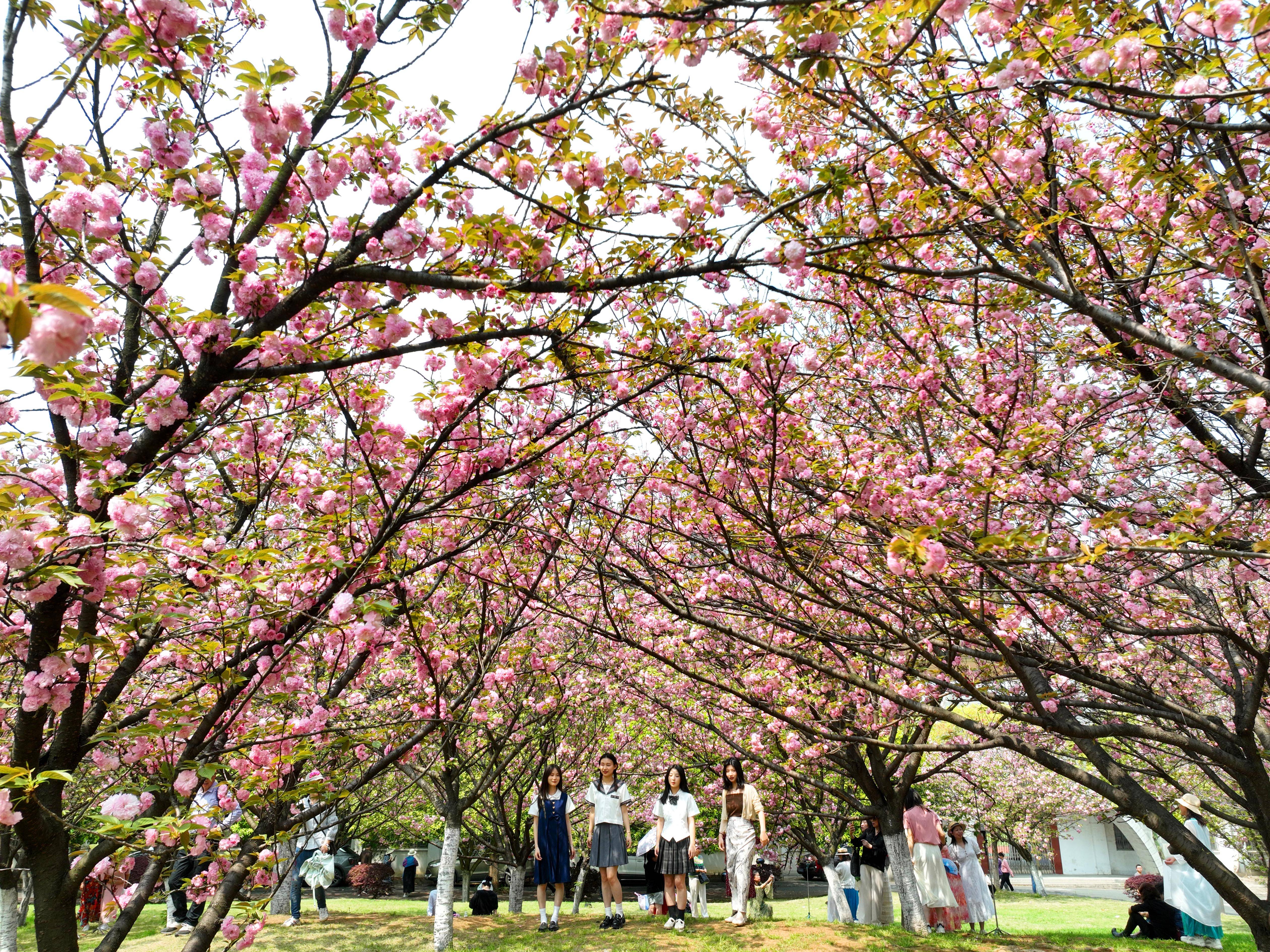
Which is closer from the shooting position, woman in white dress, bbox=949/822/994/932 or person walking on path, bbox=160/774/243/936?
person walking on path, bbox=160/774/243/936

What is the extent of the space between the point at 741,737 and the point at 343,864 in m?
18.3

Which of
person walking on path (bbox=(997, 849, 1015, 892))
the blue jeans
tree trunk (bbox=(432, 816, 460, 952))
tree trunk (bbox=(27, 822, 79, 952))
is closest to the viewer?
tree trunk (bbox=(27, 822, 79, 952))

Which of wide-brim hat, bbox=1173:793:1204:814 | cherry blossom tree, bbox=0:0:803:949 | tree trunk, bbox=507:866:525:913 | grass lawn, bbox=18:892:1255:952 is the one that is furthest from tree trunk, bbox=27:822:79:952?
tree trunk, bbox=507:866:525:913

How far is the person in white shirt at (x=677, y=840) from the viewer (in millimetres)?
7793

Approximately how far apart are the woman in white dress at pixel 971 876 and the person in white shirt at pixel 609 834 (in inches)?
200

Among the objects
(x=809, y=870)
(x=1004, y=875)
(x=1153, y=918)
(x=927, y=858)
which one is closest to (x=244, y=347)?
(x=927, y=858)

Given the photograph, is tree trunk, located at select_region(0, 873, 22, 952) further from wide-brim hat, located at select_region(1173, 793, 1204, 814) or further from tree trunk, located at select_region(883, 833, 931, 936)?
wide-brim hat, located at select_region(1173, 793, 1204, 814)

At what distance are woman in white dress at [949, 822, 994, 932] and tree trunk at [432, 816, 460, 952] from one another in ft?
21.7

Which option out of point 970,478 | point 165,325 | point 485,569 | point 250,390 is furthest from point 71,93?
point 970,478

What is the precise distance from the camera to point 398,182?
10.1 feet

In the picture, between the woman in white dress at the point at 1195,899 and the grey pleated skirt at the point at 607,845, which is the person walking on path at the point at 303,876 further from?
the woman in white dress at the point at 1195,899

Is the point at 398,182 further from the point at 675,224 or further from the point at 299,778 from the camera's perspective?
the point at 299,778

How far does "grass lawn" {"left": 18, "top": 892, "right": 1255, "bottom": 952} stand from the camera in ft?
22.3

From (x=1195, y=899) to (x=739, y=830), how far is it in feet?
21.1
